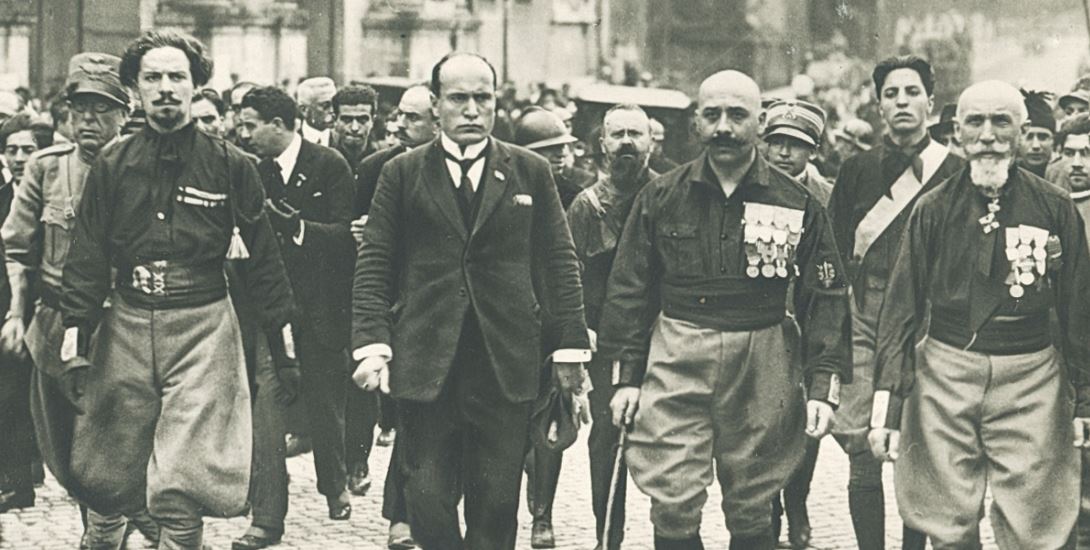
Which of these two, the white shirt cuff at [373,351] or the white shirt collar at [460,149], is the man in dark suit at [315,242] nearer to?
the white shirt collar at [460,149]

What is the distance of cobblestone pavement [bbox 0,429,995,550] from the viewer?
30.5 feet

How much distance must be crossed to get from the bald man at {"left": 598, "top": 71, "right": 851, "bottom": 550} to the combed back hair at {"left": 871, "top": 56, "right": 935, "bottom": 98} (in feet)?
5.69

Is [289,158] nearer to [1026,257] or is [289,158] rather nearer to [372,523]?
[372,523]

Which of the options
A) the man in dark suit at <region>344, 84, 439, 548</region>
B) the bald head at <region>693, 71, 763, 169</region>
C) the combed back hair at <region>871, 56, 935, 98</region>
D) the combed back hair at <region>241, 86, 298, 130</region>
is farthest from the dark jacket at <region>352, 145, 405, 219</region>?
the bald head at <region>693, 71, 763, 169</region>

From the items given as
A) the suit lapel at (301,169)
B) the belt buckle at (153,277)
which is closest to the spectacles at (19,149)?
the suit lapel at (301,169)

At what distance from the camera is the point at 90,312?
7.25m

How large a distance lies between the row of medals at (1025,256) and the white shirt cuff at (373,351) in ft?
7.55

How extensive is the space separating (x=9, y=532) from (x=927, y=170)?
4957 mm

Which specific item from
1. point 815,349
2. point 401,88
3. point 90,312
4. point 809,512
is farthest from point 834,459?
point 401,88

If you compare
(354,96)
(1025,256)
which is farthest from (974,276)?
(354,96)

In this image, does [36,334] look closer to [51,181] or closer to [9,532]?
[51,181]

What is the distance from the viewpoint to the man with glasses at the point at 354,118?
428 inches

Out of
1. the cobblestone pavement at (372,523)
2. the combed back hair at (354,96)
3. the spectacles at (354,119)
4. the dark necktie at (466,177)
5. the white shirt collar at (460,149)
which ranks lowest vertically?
the cobblestone pavement at (372,523)

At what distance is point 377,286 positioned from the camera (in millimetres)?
6914
